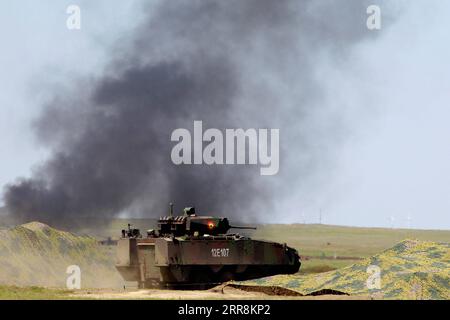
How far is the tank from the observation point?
149 feet

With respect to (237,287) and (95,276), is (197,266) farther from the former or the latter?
(95,276)

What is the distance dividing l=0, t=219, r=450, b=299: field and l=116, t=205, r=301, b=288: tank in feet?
5.15

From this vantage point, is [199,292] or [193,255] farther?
[193,255]

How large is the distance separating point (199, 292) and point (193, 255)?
409 cm

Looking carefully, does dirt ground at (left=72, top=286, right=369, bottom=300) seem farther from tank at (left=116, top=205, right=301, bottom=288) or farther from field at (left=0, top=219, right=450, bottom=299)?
tank at (left=116, top=205, right=301, bottom=288)

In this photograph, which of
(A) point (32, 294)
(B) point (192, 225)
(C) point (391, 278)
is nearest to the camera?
(C) point (391, 278)

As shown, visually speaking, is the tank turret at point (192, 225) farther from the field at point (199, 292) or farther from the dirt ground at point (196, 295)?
the dirt ground at point (196, 295)

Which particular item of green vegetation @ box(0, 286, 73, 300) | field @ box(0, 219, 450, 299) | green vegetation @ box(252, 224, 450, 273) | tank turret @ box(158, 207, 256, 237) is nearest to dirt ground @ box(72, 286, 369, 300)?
field @ box(0, 219, 450, 299)

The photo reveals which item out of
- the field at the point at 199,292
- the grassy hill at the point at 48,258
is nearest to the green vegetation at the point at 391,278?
the field at the point at 199,292

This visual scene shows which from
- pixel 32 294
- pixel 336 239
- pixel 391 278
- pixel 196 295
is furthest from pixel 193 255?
pixel 336 239

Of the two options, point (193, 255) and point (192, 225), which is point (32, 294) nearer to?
point (193, 255)

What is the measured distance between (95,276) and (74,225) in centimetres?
918

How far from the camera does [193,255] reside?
149 feet

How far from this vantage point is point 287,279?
136ft
